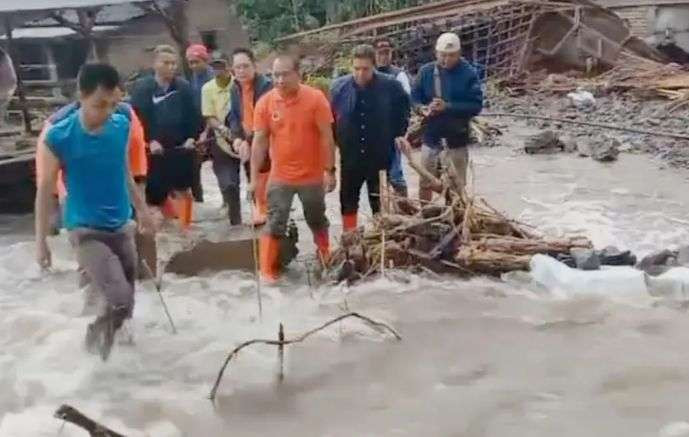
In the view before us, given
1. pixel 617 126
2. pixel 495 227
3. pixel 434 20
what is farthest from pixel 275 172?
pixel 434 20

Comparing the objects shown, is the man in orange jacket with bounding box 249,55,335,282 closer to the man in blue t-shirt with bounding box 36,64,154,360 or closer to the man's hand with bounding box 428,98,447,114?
the man's hand with bounding box 428,98,447,114

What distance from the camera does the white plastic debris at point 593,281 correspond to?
285 inches

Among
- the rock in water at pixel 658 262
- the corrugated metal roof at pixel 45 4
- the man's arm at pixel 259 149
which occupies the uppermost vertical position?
the corrugated metal roof at pixel 45 4

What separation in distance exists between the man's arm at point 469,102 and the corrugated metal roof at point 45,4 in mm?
4314

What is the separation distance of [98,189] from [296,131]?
2003mm

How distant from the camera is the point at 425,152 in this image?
911 centimetres

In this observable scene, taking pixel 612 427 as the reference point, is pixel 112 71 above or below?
above

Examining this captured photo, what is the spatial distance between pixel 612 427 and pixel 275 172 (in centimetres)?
330

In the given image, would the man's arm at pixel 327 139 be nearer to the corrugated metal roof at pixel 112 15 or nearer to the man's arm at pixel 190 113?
the man's arm at pixel 190 113

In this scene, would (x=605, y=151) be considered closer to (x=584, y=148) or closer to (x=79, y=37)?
(x=584, y=148)

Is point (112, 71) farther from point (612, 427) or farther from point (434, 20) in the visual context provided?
point (434, 20)

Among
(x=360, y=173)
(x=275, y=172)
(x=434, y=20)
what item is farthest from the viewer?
(x=434, y=20)

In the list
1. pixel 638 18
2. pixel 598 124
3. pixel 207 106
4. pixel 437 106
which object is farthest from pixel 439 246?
pixel 638 18

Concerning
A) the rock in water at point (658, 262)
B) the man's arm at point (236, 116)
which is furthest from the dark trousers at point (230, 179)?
the rock in water at point (658, 262)
